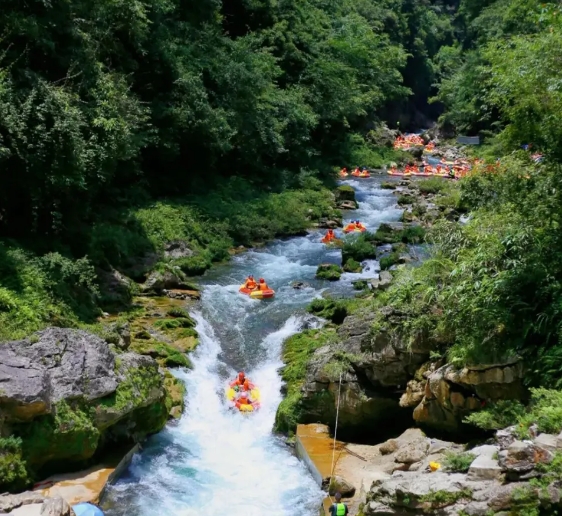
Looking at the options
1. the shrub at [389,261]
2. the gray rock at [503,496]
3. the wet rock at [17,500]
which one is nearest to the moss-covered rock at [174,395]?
the wet rock at [17,500]

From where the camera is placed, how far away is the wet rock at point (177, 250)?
18.5 m

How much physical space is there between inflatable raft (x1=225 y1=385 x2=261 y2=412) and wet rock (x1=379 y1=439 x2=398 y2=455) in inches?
113

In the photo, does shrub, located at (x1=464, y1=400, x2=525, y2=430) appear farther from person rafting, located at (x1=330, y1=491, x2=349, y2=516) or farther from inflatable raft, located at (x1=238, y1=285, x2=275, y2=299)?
inflatable raft, located at (x1=238, y1=285, x2=275, y2=299)

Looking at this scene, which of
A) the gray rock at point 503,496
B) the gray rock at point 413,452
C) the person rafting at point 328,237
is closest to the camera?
the gray rock at point 503,496

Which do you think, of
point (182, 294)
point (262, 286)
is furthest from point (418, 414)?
point (182, 294)

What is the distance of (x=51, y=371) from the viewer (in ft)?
30.2

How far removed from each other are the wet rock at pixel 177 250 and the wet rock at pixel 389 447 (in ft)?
34.1

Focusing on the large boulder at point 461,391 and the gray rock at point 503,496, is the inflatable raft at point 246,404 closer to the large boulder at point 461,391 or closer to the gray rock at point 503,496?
the large boulder at point 461,391

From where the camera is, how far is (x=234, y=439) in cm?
1088

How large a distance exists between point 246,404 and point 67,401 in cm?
367

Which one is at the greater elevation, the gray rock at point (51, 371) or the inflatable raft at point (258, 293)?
the gray rock at point (51, 371)

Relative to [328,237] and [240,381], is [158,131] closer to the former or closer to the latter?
[328,237]

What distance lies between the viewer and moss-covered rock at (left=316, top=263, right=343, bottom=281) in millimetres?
17516

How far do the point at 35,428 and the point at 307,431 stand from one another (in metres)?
4.46
